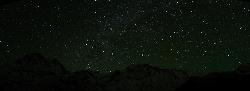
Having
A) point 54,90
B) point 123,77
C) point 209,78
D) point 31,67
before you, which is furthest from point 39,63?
point 209,78

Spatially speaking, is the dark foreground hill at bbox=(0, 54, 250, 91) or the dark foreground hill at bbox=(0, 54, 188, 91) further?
the dark foreground hill at bbox=(0, 54, 188, 91)

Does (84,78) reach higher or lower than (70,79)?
lower

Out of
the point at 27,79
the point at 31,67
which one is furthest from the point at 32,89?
the point at 31,67

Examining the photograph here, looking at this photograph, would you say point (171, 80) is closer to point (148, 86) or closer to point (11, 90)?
point (148, 86)

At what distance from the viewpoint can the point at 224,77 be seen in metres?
17.9

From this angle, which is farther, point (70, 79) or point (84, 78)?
point (84, 78)

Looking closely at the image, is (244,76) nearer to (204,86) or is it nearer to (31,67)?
(204,86)

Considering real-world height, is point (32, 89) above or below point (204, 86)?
below

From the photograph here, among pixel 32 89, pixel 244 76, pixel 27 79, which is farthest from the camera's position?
pixel 27 79

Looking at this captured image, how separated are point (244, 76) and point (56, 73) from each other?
166756 millimetres

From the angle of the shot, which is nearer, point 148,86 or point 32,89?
point 32,89

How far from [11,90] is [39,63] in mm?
75409

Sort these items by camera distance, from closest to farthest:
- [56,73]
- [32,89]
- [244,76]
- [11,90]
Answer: [244,76], [11,90], [32,89], [56,73]

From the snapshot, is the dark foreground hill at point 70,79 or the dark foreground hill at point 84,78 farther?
the dark foreground hill at point 84,78
